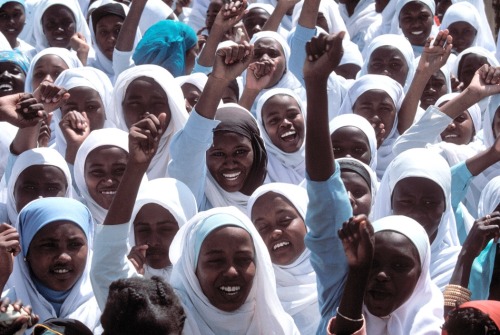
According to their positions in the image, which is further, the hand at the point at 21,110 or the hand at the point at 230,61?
Result: the hand at the point at 230,61

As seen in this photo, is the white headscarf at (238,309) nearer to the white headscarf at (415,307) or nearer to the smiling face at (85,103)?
the white headscarf at (415,307)

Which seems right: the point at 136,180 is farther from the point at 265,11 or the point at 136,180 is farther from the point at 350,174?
the point at 265,11

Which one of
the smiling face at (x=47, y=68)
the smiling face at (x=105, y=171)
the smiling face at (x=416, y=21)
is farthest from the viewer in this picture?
the smiling face at (x=416, y=21)

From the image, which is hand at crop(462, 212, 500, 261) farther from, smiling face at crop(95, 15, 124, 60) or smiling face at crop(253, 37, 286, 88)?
smiling face at crop(95, 15, 124, 60)

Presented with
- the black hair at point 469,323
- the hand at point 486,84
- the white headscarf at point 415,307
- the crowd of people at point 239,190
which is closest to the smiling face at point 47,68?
the crowd of people at point 239,190

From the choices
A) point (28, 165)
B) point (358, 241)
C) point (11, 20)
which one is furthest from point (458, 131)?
point (358, 241)

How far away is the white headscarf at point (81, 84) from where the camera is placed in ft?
22.9

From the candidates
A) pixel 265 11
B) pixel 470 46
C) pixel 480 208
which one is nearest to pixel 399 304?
pixel 480 208

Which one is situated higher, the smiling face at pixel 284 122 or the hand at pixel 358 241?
the hand at pixel 358 241

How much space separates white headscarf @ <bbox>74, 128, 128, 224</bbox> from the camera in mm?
6020

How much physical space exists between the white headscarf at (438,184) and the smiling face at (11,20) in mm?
3999

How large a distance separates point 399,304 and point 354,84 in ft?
9.99

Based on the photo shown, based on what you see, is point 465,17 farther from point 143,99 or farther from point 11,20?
point 143,99

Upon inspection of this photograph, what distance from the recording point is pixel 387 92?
7.30 meters
